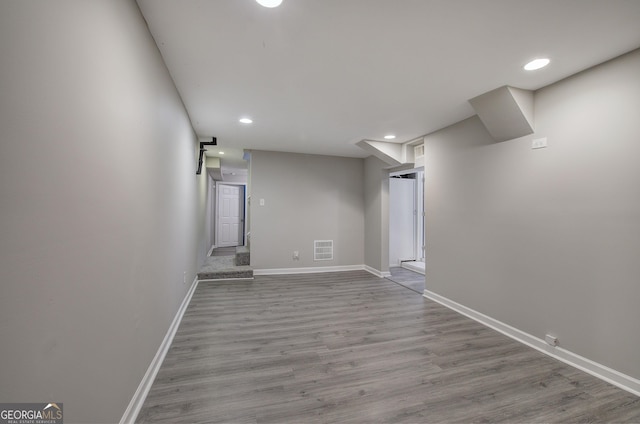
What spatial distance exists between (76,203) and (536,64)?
302 centimetres

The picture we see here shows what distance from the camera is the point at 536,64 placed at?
6.62 feet

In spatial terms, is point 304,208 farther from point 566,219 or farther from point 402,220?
point 566,219

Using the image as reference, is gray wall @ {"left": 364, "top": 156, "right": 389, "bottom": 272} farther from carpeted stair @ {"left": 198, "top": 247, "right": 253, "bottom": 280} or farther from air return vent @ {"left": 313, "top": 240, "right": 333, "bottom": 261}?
carpeted stair @ {"left": 198, "top": 247, "right": 253, "bottom": 280}

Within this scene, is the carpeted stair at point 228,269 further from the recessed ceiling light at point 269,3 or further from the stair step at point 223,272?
the recessed ceiling light at point 269,3

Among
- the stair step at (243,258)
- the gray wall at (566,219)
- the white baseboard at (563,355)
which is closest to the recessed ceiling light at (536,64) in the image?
the gray wall at (566,219)

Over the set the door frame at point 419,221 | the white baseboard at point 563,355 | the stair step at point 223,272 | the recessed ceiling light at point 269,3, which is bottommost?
the white baseboard at point 563,355

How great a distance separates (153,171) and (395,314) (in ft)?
9.72

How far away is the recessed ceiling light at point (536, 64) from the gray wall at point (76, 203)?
9.01ft

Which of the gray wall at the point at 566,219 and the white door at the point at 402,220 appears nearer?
the gray wall at the point at 566,219

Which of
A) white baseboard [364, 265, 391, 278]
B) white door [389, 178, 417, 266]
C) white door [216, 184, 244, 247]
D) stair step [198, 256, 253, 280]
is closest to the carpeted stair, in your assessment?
stair step [198, 256, 253, 280]

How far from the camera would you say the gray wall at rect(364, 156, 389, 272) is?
509 cm

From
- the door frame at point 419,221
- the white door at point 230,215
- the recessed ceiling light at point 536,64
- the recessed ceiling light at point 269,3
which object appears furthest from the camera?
the white door at point 230,215

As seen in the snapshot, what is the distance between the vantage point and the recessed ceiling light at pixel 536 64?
1968 millimetres

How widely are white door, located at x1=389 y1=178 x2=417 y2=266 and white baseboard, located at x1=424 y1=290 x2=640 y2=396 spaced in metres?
2.82
